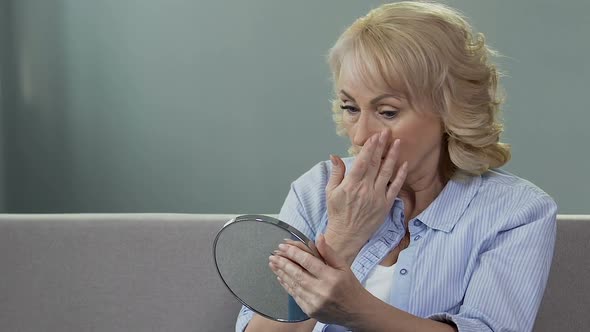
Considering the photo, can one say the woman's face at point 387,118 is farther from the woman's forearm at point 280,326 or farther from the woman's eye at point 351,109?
the woman's forearm at point 280,326

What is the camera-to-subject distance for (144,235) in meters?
2.01

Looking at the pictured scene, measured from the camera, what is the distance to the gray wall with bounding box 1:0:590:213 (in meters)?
3.37

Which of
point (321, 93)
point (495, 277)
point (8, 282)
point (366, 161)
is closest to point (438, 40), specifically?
point (366, 161)

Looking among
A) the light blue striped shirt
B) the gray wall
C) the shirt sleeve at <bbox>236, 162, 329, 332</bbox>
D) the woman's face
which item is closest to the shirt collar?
the light blue striped shirt

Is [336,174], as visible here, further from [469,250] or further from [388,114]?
[469,250]

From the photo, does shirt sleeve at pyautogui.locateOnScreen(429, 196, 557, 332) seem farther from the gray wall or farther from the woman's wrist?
the gray wall

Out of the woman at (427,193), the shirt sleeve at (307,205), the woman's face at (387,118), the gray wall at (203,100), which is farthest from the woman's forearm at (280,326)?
the gray wall at (203,100)

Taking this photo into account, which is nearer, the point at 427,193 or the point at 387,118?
the point at 387,118

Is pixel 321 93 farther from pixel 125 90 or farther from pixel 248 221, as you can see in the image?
pixel 248 221

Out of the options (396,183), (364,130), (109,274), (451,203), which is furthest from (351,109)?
(109,274)

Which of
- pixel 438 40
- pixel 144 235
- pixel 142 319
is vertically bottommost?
pixel 142 319

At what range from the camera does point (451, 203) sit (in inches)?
68.9

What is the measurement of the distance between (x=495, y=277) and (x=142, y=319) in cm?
82

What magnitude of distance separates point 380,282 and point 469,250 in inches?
7.1
